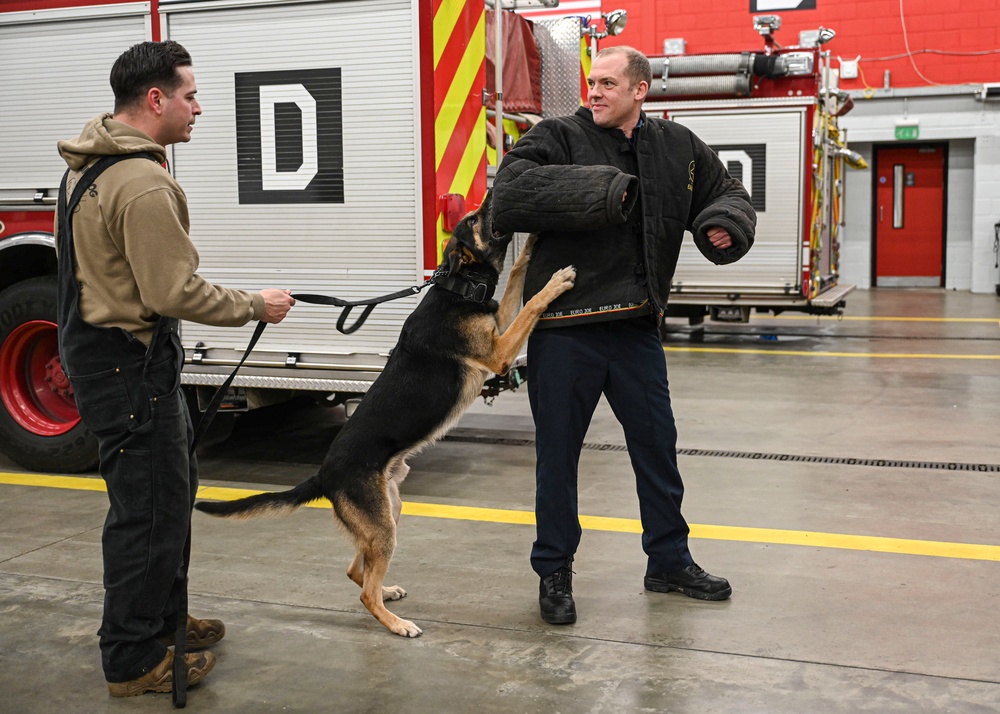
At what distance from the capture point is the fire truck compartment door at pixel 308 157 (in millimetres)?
5320

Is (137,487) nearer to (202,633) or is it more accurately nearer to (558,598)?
(202,633)

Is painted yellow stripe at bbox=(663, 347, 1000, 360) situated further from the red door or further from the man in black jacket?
the red door

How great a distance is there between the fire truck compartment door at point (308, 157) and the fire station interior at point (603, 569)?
0.91 ft

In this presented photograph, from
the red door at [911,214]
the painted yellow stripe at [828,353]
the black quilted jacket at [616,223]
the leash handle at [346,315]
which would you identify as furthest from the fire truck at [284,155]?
the red door at [911,214]

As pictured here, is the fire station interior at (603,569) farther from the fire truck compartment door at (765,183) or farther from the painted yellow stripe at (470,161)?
the fire truck compartment door at (765,183)


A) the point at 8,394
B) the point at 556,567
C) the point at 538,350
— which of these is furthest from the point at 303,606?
the point at 8,394

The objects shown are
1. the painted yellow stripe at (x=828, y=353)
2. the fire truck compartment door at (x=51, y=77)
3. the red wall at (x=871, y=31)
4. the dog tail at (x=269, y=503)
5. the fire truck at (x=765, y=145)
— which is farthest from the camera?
the red wall at (x=871, y=31)

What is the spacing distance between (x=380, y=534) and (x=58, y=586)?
4.97 ft

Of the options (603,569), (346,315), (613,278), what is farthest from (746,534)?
(346,315)

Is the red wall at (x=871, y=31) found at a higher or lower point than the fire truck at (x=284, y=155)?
higher

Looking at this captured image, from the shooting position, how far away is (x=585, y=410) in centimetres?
385

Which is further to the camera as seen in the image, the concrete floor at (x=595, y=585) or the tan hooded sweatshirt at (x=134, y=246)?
the concrete floor at (x=595, y=585)

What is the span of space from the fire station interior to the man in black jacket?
0.37 m

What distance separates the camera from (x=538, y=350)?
3850mm
